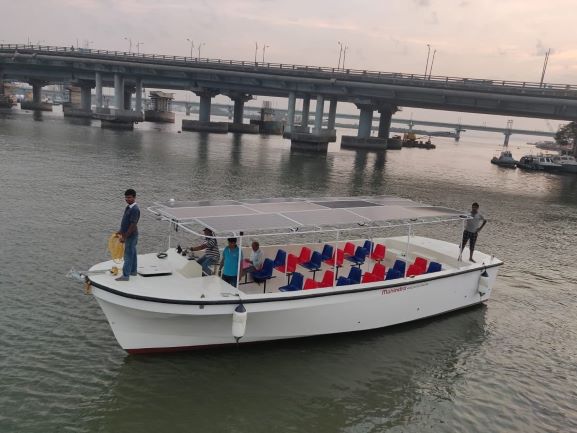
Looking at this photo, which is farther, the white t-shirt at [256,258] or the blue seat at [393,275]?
the blue seat at [393,275]

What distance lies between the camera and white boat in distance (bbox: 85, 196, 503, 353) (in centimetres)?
989

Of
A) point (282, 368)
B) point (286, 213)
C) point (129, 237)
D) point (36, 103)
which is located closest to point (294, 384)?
point (282, 368)

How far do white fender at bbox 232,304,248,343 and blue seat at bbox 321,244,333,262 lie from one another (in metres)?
4.69

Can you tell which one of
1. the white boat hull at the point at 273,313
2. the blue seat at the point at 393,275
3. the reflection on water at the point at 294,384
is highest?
the blue seat at the point at 393,275

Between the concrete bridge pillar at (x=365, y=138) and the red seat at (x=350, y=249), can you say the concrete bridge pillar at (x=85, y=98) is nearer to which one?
the concrete bridge pillar at (x=365, y=138)

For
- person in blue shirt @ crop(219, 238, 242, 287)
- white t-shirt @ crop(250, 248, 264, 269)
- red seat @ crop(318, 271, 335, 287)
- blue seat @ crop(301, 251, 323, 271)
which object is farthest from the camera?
blue seat @ crop(301, 251, 323, 271)

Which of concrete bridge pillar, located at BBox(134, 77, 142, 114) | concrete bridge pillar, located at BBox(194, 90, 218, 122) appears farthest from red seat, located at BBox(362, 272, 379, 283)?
concrete bridge pillar, located at BBox(194, 90, 218, 122)

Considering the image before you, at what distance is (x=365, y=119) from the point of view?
286 feet

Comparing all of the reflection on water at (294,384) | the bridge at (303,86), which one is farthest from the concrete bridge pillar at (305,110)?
the reflection on water at (294,384)

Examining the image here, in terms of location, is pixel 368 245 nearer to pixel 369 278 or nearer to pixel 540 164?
pixel 369 278

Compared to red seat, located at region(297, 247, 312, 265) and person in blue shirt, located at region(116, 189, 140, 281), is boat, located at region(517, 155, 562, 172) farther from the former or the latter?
person in blue shirt, located at region(116, 189, 140, 281)

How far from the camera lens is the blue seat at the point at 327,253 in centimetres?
1415

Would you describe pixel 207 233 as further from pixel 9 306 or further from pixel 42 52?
pixel 42 52

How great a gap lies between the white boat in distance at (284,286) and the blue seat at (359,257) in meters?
0.04
